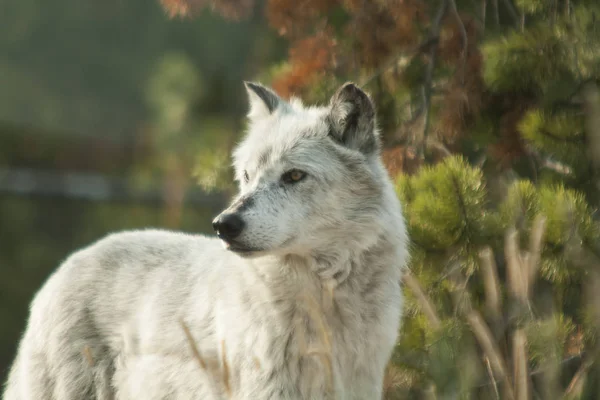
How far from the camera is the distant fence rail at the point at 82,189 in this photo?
17719 mm

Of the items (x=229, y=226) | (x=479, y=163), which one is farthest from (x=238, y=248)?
(x=479, y=163)

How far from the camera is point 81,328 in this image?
415 centimetres

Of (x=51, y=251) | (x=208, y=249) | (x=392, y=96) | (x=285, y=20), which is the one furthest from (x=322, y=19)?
(x=51, y=251)

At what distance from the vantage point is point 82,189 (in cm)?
1859

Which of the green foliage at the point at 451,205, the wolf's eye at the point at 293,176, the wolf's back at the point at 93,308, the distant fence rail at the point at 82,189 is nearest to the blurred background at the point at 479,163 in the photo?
the green foliage at the point at 451,205

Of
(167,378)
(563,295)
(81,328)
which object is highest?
(81,328)

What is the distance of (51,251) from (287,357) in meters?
15.5

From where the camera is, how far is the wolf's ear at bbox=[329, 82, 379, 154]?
12.3ft

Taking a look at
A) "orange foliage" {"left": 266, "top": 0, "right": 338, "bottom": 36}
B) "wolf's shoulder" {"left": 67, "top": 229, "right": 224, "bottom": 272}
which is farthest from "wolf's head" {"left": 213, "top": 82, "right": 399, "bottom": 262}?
"orange foliage" {"left": 266, "top": 0, "right": 338, "bottom": 36}

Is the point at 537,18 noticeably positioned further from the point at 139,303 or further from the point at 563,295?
the point at 139,303

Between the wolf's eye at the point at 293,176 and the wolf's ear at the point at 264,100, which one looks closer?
the wolf's eye at the point at 293,176

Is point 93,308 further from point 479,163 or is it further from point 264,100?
point 479,163

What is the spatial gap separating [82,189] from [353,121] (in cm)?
1567

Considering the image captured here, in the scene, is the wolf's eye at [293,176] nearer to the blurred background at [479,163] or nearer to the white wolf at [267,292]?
the white wolf at [267,292]
